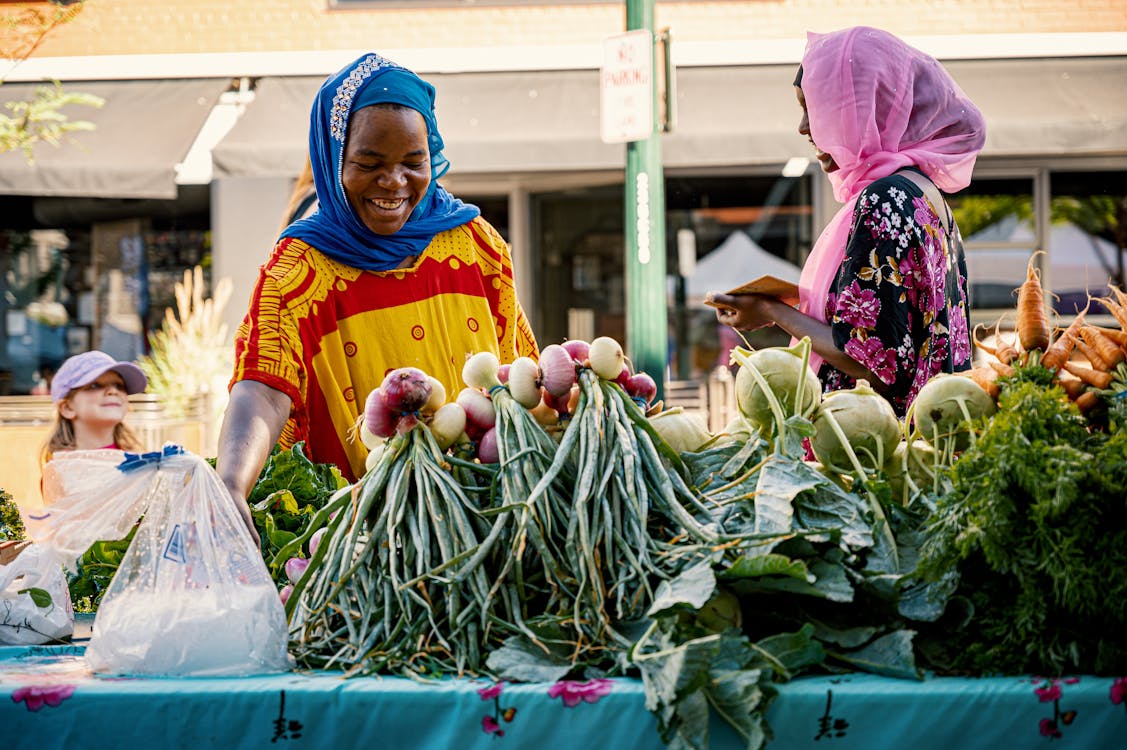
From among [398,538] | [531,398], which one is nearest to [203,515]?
[398,538]

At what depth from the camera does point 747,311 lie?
8.25 ft

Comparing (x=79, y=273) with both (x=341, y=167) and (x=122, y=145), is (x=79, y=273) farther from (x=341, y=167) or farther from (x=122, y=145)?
(x=341, y=167)

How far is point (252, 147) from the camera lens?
757 centimetres

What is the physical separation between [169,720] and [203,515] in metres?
0.32

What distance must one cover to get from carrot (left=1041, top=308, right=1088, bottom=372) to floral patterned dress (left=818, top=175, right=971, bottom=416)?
544 millimetres

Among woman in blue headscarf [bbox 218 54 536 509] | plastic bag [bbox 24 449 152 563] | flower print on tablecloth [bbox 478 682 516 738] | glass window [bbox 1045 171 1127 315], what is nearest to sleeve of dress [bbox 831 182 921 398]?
woman in blue headscarf [bbox 218 54 536 509]

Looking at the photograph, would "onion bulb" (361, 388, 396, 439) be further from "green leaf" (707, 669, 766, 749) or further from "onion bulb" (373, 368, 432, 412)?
"green leaf" (707, 669, 766, 749)

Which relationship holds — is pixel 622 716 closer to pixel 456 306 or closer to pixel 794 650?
pixel 794 650

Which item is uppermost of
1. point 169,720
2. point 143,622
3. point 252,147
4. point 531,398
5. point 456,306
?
point 252,147

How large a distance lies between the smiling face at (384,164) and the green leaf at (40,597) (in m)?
0.99

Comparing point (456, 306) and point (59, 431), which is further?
point (59, 431)

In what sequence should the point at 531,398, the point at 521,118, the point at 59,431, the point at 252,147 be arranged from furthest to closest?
the point at 521,118, the point at 252,147, the point at 59,431, the point at 531,398

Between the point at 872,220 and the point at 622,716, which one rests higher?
the point at 872,220

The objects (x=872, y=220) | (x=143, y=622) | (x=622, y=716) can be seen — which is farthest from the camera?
(x=872, y=220)
